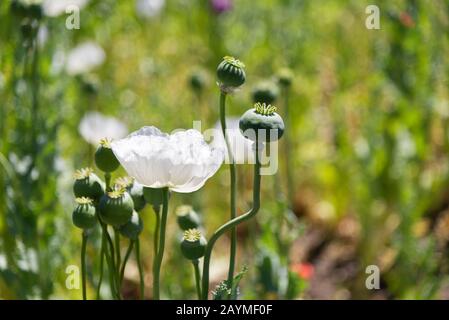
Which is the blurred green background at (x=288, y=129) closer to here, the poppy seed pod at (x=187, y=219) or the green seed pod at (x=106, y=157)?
the poppy seed pod at (x=187, y=219)

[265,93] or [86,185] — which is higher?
[265,93]

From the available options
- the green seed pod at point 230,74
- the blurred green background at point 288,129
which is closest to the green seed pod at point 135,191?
the green seed pod at point 230,74

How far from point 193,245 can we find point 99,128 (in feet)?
3.08

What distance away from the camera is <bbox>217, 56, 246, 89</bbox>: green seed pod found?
0.88 m

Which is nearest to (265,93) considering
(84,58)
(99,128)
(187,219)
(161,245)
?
(187,219)

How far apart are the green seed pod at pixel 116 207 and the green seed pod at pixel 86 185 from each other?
0.11 feet

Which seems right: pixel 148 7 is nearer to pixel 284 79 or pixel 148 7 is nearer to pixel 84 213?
pixel 284 79

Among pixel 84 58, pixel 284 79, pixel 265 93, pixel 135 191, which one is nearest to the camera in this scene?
pixel 135 191

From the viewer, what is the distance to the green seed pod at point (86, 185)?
909mm

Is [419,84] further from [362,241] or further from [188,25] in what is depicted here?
[188,25]

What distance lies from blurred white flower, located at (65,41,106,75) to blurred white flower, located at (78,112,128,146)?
14 centimetres

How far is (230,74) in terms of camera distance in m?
0.88

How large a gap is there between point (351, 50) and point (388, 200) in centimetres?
53

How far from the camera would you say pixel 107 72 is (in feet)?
7.33
